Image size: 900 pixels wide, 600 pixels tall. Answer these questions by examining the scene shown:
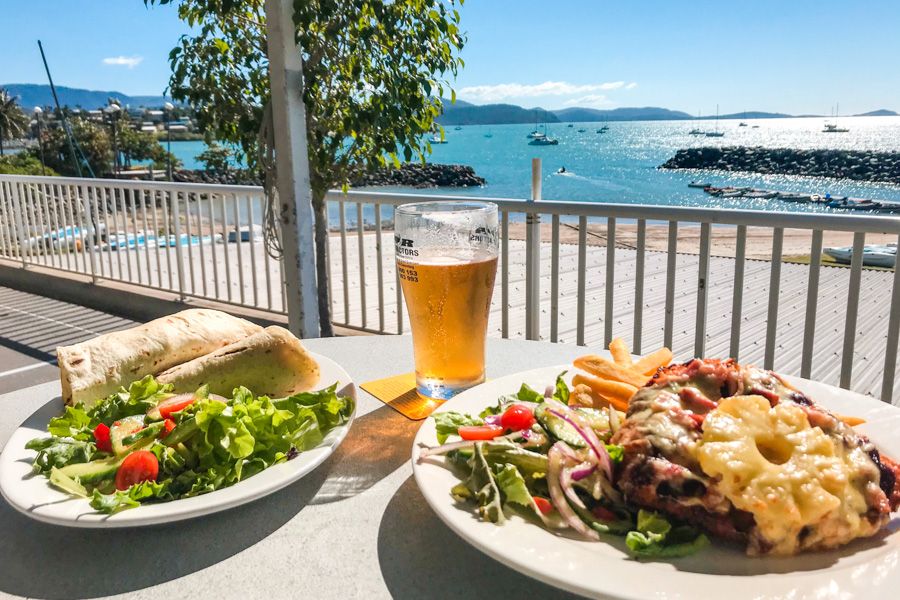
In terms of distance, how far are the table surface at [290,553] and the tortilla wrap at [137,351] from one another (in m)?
0.20

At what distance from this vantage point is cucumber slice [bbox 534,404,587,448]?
738mm

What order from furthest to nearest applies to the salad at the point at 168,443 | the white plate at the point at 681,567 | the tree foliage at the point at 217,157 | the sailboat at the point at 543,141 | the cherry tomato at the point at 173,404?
the sailboat at the point at 543,141, the tree foliage at the point at 217,157, the cherry tomato at the point at 173,404, the salad at the point at 168,443, the white plate at the point at 681,567

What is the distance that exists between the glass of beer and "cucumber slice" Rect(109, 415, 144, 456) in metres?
0.45

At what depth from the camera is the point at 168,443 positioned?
32.9 inches

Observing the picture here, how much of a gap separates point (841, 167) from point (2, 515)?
201 feet

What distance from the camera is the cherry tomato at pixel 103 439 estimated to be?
0.85 m

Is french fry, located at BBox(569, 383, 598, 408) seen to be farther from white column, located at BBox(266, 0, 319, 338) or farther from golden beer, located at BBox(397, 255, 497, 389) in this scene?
white column, located at BBox(266, 0, 319, 338)

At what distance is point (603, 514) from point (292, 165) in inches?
131

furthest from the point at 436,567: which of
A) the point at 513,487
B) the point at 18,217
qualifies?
the point at 18,217

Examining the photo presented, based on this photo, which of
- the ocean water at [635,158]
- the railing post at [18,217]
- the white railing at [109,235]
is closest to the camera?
the white railing at [109,235]

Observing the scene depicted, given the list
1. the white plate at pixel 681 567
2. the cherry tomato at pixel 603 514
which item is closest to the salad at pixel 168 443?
the white plate at pixel 681 567

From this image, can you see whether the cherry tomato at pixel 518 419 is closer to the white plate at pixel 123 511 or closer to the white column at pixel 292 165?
the white plate at pixel 123 511

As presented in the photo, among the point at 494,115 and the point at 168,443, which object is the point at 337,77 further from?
the point at 494,115

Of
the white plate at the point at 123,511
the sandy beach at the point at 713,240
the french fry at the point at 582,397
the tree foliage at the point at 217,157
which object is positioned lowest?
the sandy beach at the point at 713,240
